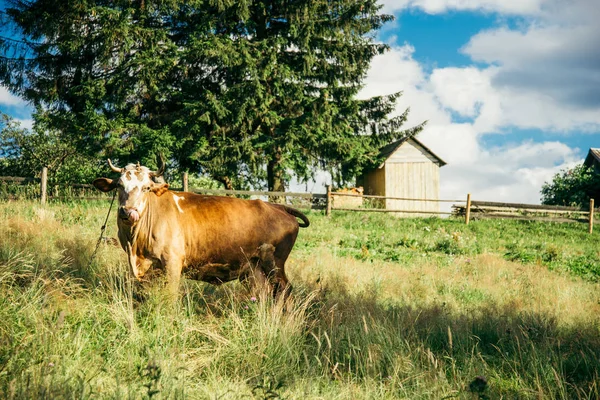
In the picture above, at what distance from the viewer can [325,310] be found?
5.92 m

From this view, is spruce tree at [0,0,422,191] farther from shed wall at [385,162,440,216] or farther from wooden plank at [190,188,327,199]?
shed wall at [385,162,440,216]

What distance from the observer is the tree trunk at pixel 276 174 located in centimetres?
2078

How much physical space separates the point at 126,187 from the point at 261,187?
1718cm

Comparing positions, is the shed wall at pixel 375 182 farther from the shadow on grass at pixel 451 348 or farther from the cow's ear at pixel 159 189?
the cow's ear at pixel 159 189

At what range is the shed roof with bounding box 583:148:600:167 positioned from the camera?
101 feet

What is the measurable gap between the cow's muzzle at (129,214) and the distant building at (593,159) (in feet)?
106

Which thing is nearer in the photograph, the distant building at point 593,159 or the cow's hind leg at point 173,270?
the cow's hind leg at point 173,270

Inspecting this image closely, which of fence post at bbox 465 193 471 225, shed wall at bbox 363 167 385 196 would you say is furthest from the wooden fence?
shed wall at bbox 363 167 385 196

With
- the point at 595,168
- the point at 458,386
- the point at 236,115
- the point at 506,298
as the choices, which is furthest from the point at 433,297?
the point at 595,168

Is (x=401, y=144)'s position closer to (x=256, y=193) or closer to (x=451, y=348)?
(x=256, y=193)

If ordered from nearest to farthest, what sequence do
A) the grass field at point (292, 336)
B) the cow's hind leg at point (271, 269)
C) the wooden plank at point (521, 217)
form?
the grass field at point (292, 336)
the cow's hind leg at point (271, 269)
the wooden plank at point (521, 217)

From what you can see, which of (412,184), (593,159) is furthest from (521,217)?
(593,159)

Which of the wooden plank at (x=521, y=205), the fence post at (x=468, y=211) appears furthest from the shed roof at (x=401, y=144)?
the fence post at (x=468, y=211)

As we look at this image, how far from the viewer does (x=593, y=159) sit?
31859 millimetres
